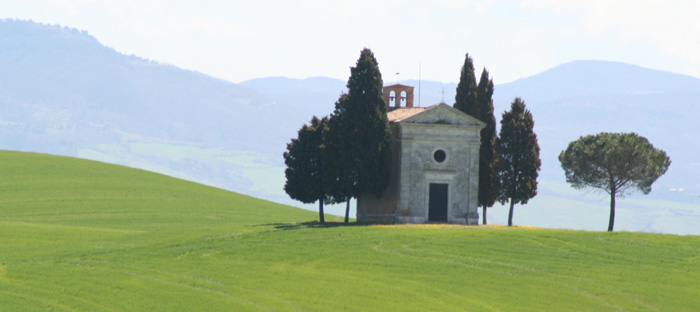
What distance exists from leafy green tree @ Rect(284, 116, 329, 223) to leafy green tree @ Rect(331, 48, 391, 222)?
9.10 ft

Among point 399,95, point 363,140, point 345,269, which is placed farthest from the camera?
point 399,95

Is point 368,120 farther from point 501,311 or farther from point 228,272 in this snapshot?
point 501,311

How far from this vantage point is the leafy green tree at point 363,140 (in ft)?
214

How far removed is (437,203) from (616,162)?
14.3 metres

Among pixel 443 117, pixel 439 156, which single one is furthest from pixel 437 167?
pixel 443 117

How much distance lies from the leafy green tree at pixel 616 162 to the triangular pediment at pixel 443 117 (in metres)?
9.57

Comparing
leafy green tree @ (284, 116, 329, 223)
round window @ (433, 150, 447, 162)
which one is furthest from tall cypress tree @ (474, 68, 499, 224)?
leafy green tree @ (284, 116, 329, 223)

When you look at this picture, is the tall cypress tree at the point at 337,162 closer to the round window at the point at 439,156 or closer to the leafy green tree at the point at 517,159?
the round window at the point at 439,156

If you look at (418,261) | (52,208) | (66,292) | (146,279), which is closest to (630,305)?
(418,261)

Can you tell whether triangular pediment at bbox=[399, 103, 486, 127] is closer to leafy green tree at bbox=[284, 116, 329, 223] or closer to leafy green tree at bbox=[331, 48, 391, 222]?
leafy green tree at bbox=[331, 48, 391, 222]

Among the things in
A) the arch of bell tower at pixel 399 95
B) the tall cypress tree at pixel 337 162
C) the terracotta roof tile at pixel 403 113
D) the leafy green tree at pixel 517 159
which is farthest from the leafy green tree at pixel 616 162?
the tall cypress tree at pixel 337 162

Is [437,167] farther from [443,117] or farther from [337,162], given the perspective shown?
[337,162]

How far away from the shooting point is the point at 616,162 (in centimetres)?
6919

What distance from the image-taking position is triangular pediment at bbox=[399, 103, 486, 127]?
6588cm
